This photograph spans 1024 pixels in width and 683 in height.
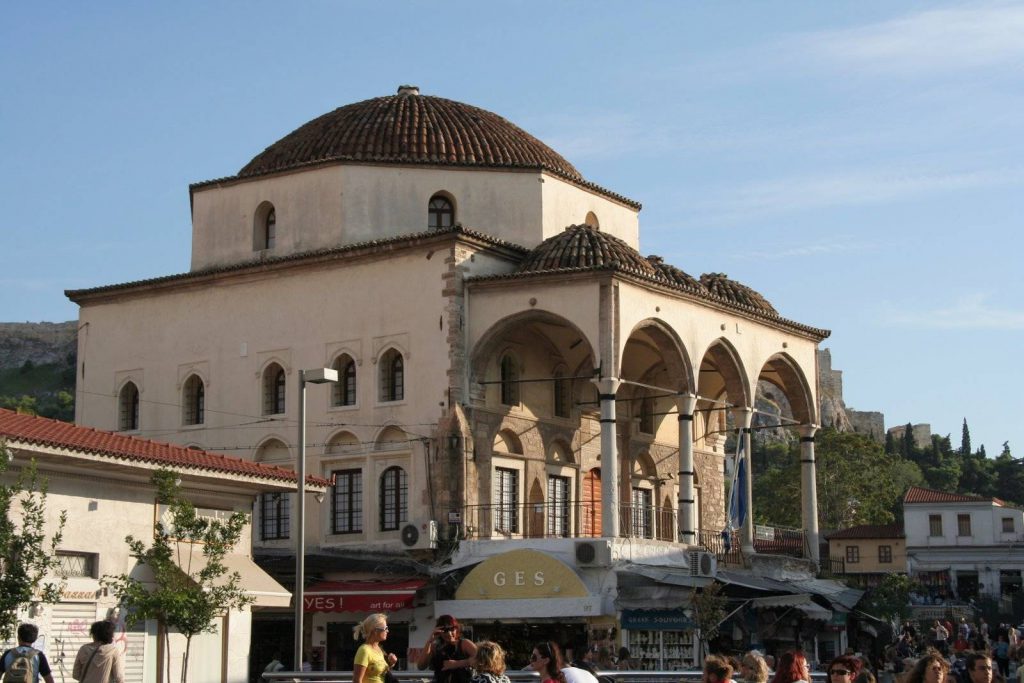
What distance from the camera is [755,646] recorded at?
32.9 metres

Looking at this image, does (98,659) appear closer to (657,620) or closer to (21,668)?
(21,668)

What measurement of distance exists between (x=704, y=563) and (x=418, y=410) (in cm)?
642

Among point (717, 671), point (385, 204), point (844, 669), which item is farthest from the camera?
point (385, 204)

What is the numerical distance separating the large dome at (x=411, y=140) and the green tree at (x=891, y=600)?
1620 centimetres

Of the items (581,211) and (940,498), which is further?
(940,498)

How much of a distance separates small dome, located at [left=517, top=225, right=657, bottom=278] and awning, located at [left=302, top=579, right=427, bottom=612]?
6760mm

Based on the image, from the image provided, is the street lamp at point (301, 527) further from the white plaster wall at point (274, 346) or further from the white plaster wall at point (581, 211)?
the white plaster wall at point (581, 211)

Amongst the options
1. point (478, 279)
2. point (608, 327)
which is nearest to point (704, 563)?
point (608, 327)

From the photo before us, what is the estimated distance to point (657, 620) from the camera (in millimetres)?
30641

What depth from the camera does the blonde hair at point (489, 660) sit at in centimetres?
1225

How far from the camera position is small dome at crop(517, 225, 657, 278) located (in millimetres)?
32353

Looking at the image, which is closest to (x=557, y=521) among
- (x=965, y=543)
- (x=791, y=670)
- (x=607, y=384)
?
(x=607, y=384)

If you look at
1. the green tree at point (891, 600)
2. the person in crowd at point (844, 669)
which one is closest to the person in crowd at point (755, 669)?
the person in crowd at point (844, 669)

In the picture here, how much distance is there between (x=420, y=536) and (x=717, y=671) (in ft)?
69.4
